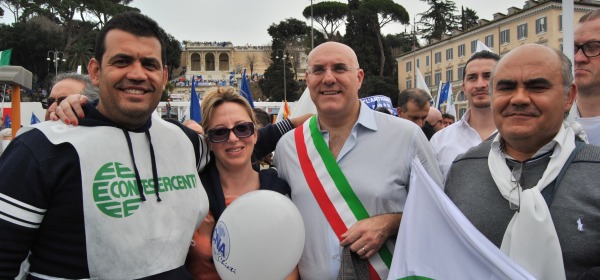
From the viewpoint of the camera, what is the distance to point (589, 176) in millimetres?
2012

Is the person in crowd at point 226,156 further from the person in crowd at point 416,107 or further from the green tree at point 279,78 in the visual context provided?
the green tree at point 279,78

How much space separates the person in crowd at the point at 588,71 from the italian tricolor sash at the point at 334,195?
1384 mm

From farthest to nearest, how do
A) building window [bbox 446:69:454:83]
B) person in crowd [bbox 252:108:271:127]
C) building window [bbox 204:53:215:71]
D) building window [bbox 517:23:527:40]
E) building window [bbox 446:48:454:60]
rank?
1. building window [bbox 204:53:215:71]
2. building window [bbox 446:48:454:60]
3. building window [bbox 446:69:454:83]
4. building window [bbox 517:23:527:40]
5. person in crowd [bbox 252:108:271:127]

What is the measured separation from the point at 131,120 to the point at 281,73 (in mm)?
59249

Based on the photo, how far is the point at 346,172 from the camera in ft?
9.41

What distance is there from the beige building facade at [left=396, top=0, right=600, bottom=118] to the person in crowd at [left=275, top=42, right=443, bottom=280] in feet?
93.2

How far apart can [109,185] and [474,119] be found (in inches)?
118

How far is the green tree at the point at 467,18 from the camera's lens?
70000mm

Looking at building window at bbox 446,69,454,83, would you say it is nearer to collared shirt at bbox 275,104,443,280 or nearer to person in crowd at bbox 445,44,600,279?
collared shirt at bbox 275,104,443,280

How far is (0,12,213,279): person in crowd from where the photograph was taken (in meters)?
1.91

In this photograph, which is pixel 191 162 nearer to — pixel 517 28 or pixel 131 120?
pixel 131 120

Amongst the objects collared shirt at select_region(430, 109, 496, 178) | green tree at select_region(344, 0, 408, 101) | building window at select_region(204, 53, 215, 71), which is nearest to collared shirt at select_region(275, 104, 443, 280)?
collared shirt at select_region(430, 109, 496, 178)

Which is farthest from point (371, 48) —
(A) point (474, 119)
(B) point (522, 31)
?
(A) point (474, 119)

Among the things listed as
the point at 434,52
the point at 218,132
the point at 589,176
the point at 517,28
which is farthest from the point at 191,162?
the point at 434,52
